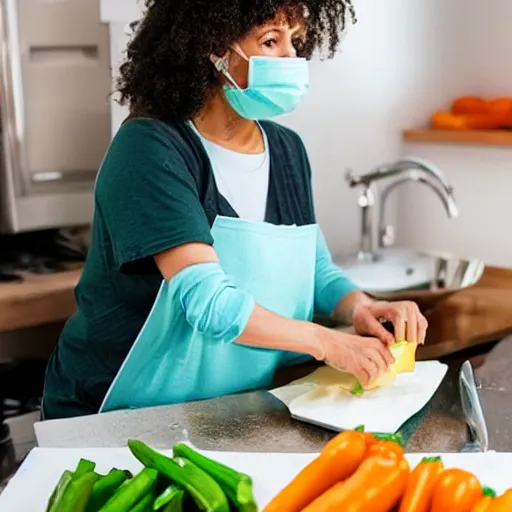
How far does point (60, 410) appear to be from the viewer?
4.00ft

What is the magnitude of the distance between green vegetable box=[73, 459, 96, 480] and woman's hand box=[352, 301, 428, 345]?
0.47 meters

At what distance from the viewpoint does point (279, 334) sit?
1.05 m

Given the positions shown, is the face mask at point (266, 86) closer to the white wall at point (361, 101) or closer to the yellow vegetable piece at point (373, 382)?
the yellow vegetable piece at point (373, 382)

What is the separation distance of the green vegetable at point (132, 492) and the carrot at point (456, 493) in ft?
0.83

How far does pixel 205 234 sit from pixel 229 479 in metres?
0.33

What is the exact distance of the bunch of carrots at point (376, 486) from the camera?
0.70m

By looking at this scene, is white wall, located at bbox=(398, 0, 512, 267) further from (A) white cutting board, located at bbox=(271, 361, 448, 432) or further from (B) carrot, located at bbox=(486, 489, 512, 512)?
(B) carrot, located at bbox=(486, 489, 512, 512)

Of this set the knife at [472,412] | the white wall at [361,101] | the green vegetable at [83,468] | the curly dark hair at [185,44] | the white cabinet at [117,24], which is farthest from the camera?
the white wall at [361,101]

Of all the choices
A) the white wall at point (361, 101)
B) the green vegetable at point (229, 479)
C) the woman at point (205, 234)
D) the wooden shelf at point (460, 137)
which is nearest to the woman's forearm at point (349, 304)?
the woman at point (205, 234)

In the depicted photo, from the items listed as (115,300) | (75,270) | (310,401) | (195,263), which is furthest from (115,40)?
(310,401)

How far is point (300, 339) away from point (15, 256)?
884 millimetres

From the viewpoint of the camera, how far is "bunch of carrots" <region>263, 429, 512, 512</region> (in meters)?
0.70

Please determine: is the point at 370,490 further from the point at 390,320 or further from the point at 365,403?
the point at 390,320

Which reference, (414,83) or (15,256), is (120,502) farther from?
(414,83)
